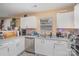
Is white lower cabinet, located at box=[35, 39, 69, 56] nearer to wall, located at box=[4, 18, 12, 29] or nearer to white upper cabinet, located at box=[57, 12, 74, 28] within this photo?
white upper cabinet, located at box=[57, 12, 74, 28]

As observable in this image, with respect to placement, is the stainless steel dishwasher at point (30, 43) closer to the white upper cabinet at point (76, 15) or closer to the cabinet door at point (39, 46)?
the cabinet door at point (39, 46)

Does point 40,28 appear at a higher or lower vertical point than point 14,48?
higher

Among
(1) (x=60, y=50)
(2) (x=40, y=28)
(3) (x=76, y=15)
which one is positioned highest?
(3) (x=76, y=15)

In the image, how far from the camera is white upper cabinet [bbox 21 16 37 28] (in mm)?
1165

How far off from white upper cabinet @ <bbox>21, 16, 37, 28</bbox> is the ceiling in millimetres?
74

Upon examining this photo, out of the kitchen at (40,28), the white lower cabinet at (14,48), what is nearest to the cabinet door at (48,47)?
the kitchen at (40,28)

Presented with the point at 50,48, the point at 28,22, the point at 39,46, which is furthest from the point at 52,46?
the point at 28,22

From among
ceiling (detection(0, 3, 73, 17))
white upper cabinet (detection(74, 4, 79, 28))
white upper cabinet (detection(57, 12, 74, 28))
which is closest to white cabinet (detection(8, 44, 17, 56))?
ceiling (detection(0, 3, 73, 17))

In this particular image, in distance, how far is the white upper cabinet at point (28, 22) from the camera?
3.82 feet

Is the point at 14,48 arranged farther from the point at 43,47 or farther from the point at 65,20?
the point at 65,20

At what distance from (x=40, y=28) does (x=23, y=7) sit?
28cm

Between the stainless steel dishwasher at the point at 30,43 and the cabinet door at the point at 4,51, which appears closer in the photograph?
the cabinet door at the point at 4,51

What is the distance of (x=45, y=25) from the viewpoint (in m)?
1.19

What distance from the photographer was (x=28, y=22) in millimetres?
1193
